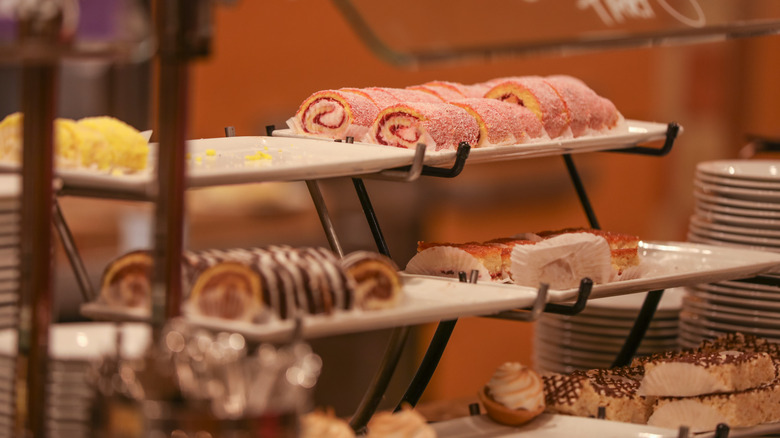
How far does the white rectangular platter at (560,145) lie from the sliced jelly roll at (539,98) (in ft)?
0.17

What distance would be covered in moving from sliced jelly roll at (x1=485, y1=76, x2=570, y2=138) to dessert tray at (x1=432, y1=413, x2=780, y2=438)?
534 millimetres

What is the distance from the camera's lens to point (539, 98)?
77.7 inches

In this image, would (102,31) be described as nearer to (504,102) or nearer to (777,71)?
(504,102)

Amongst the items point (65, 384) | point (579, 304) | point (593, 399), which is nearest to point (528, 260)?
point (579, 304)

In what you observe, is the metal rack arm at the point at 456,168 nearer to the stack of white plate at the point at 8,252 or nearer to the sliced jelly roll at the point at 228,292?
the sliced jelly roll at the point at 228,292

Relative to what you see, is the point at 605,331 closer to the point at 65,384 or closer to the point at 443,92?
the point at 443,92

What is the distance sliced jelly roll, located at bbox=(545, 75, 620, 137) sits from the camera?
6.61 ft

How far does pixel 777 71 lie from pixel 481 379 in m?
2.39

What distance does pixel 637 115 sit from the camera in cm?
529

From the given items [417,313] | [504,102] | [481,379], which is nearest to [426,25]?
[417,313]

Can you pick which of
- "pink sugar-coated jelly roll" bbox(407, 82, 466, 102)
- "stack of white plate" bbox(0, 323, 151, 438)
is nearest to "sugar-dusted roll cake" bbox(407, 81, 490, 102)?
"pink sugar-coated jelly roll" bbox(407, 82, 466, 102)

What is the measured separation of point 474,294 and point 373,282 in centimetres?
19

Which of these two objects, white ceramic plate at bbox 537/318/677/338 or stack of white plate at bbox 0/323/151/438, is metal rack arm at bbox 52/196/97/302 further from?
white ceramic plate at bbox 537/318/677/338

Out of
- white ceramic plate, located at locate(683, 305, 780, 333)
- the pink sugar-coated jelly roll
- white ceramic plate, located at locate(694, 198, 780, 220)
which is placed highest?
the pink sugar-coated jelly roll
